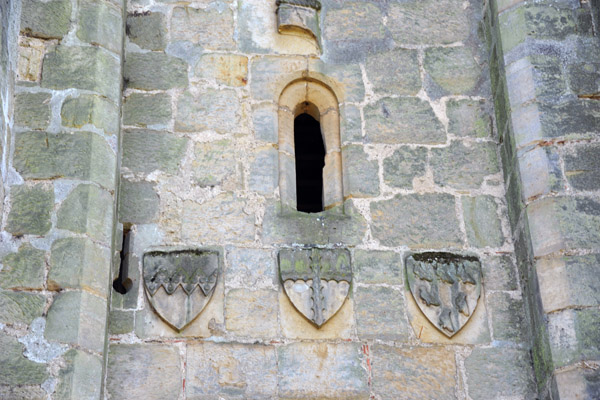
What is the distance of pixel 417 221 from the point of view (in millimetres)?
6809

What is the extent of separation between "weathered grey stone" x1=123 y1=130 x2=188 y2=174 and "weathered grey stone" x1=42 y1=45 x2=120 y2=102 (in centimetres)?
30

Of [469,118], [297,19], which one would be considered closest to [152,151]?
[297,19]

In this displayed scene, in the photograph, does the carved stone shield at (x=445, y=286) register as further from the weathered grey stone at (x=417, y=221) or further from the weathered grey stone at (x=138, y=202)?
the weathered grey stone at (x=138, y=202)

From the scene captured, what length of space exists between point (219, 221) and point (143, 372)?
1033 mm

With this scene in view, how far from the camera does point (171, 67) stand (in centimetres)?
723

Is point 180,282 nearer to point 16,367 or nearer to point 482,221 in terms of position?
point 16,367

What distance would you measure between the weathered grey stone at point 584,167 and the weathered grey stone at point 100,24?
9.12 ft

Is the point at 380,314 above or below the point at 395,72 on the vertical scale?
below

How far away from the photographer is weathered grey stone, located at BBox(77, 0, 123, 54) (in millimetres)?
6840

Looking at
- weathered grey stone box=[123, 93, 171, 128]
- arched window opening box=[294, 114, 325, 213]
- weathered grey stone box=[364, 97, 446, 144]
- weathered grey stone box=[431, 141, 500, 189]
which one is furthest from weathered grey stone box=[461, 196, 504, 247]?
arched window opening box=[294, 114, 325, 213]

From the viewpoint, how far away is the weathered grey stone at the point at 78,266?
5984mm

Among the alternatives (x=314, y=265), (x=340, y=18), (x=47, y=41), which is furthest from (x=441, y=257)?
(x=47, y=41)

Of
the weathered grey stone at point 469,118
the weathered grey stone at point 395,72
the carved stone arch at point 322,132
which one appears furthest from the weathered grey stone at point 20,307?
the weathered grey stone at point 469,118

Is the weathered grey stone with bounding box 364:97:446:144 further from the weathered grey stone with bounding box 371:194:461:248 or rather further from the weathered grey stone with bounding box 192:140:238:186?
the weathered grey stone with bounding box 192:140:238:186
